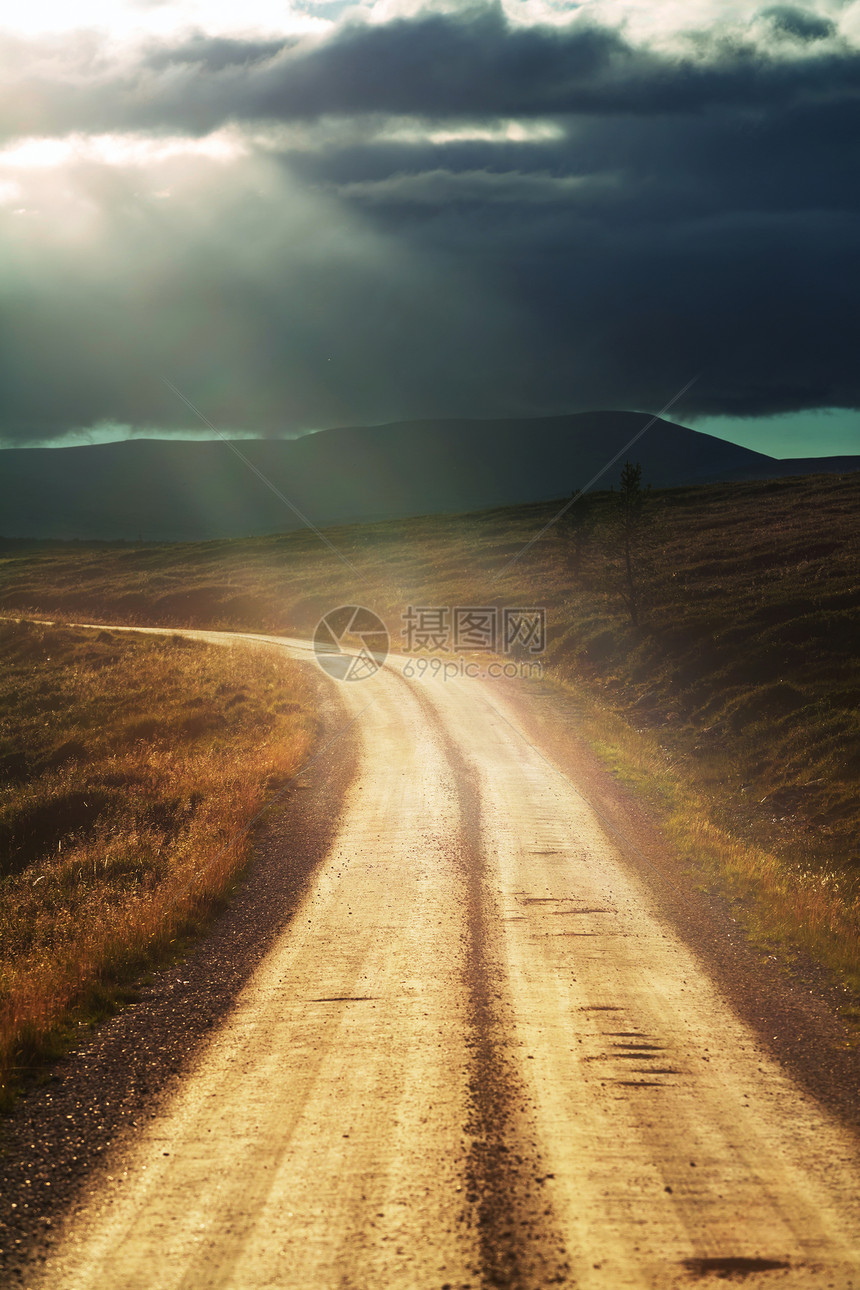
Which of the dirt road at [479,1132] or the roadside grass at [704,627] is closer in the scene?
the dirt road at [479,1132]

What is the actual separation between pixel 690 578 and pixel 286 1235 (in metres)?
38.5

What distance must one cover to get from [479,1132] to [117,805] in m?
12.3

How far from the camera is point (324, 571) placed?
69562mm

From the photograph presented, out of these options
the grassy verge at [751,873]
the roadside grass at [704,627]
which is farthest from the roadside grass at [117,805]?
the roadside grass at [704,627]

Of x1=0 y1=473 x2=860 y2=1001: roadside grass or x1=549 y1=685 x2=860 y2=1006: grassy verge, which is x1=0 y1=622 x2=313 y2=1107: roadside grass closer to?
x1=549 y1=685 x2=860 y2=1006: grassy verge

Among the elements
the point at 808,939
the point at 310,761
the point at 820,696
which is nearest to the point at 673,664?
the point at 820,696

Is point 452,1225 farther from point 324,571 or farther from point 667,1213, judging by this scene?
point 324,571

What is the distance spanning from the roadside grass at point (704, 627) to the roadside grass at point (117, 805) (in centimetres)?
764

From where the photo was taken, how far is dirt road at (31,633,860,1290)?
429cm

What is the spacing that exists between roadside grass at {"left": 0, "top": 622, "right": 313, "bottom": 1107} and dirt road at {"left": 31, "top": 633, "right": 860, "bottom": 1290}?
1696mm

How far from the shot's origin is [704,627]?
2814 cm

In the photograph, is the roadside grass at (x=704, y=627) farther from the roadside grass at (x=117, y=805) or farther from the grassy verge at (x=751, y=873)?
the roadside grass at (x=117, y=805)

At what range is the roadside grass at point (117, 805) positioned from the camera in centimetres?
805

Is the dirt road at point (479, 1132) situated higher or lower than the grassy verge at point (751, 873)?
higher
